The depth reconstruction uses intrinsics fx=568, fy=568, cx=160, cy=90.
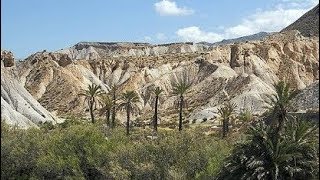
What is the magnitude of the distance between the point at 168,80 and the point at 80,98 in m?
24.0

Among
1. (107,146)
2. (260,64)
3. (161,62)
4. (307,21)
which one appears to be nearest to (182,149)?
(107,146)

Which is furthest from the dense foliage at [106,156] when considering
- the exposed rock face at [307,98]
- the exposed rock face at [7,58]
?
the exposed rock face at [7,58]

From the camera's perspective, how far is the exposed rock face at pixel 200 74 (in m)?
131

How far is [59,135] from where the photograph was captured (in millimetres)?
51281

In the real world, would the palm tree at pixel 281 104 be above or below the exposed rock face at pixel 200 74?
above

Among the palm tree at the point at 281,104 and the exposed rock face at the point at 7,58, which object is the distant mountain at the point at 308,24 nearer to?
the exposed rock face at the point at 7,58

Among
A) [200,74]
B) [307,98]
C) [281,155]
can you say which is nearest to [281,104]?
[281,155]

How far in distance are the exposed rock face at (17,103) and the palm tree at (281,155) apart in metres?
55.9

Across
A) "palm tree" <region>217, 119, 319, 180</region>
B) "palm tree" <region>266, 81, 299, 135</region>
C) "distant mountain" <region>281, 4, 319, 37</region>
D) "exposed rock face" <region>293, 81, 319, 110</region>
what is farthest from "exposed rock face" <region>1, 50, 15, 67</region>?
"distant mountain" <region>281, 4, 319, 37</region>

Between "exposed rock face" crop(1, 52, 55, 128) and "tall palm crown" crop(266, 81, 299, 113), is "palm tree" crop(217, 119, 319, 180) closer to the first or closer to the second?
"tall palm crown" crop(266, 81, 299, 113)

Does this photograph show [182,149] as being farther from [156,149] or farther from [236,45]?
[236,45]

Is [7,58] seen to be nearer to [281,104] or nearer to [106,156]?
[106,156]

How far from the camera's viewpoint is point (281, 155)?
102 ft

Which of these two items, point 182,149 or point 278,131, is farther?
point 182,149
